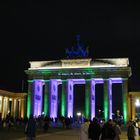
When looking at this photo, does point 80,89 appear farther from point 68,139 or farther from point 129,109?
point 68,139

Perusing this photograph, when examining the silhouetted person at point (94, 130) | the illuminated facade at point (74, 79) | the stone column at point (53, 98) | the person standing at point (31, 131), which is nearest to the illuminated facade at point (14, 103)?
the illuminated facade at point (74, 79)

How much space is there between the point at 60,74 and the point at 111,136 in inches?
2033

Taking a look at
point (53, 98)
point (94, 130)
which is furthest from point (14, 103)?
point (94, 130)

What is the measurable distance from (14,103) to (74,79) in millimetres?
18339

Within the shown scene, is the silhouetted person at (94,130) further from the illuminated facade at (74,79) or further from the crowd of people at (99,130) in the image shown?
the illuminated facade at (74,79)

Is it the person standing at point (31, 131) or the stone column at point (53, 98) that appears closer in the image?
the person standing at point (31, 131)

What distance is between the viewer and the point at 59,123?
179 feet

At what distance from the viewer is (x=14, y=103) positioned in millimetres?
76562

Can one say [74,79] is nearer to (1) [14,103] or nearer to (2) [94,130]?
(1) [14,103]

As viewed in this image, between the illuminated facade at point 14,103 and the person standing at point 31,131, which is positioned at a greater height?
the illuminated facade at point 14,103

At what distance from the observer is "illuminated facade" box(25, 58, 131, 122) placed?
63.6 metres

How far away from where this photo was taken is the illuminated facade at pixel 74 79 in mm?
63625

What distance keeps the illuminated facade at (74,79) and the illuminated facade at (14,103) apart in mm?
5957

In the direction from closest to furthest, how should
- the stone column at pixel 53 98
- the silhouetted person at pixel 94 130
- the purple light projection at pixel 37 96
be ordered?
the silhouetted person at pixel 94 130
the stone column at pixel 53 98
the purple light projection at pixel 37 96
